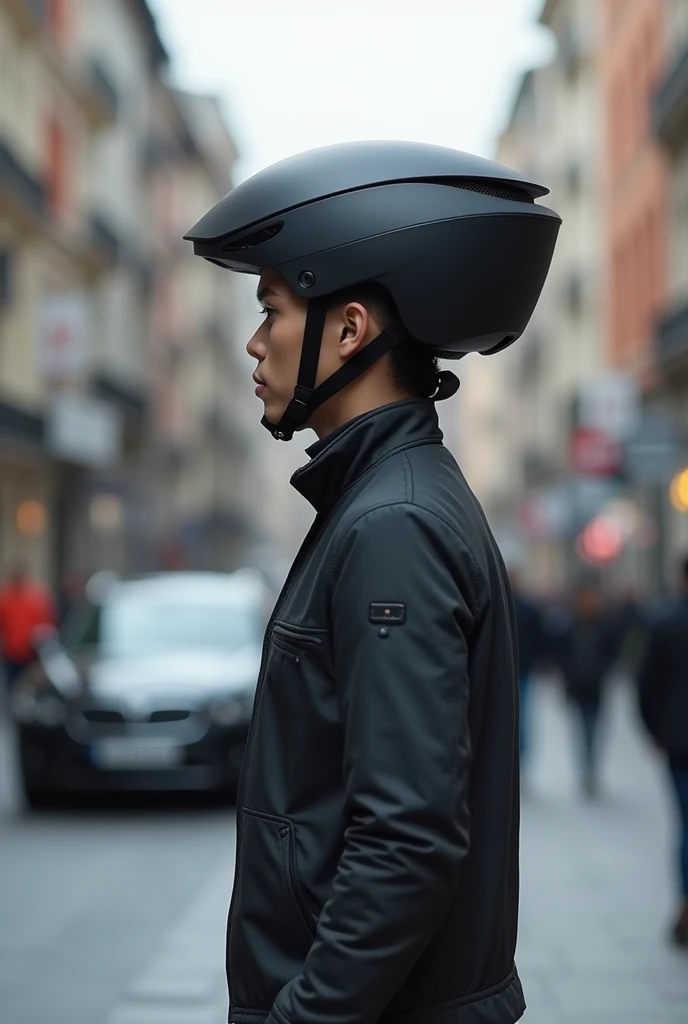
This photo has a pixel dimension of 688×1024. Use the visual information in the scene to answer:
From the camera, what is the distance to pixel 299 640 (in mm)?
2176

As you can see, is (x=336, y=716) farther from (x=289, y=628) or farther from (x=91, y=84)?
(x=91, y=84)

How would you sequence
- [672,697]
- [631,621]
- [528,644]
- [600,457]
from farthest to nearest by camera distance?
[600,457] → [631,621] → [528,644] → [672,697]

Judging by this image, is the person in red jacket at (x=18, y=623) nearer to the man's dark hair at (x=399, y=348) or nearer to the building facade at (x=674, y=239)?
the building facade at (x=674, y=239)

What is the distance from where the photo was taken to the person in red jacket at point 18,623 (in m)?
19.1

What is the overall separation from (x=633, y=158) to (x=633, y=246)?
194 cm

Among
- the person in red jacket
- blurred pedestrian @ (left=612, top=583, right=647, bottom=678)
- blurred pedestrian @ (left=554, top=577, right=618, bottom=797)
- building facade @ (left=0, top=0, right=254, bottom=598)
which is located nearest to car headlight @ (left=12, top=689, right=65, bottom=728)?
blurred pedestrian @ (left=554, top=577, right=618, bottom=797)

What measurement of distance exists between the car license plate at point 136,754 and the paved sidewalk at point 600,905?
8.21ft

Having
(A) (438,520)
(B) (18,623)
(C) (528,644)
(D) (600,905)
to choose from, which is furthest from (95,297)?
(A) (438,520)

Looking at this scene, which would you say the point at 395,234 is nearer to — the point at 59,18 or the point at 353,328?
the point at 353,328

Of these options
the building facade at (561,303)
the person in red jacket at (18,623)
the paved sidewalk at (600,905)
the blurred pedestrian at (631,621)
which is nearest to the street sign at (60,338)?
the blurred pedestrian at (631,621)

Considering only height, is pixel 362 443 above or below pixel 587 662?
above

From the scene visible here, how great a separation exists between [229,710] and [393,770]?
10.3 metres

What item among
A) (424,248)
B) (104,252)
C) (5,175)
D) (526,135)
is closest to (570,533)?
(104,252)

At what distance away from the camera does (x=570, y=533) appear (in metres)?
44.6
